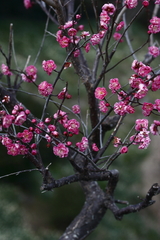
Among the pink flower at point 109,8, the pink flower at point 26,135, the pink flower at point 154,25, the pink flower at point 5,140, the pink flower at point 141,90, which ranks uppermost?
the pink flower at point 109,8

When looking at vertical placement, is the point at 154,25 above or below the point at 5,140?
above

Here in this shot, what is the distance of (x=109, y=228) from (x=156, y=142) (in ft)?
5.33

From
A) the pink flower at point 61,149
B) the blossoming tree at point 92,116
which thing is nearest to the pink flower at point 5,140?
the blossoming tree at point 92,116

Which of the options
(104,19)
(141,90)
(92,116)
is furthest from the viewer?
(92,116)

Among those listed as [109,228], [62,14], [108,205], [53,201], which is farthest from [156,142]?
[62,14]

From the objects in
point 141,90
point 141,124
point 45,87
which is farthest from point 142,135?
point 45,87

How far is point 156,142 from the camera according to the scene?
3.97m

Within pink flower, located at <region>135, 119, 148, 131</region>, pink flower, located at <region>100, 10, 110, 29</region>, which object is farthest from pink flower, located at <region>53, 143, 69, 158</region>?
pink flower, located at <region>100, 10, 110, 29</region>

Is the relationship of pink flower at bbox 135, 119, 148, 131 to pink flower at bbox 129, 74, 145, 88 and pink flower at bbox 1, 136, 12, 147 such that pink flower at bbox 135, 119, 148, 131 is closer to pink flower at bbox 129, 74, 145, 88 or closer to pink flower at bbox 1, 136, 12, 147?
pink flower at bbox 129, 74, 145, 88

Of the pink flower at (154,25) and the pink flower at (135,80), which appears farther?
the pink flower at (154,25)

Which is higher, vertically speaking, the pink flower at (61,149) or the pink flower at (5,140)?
the pink flower at (5,140)

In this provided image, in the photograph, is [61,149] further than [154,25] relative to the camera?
No

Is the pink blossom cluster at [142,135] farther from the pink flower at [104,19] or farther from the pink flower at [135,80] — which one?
the pink flower at [104,19]

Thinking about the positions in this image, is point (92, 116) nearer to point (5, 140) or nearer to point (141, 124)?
point (141, 124)
